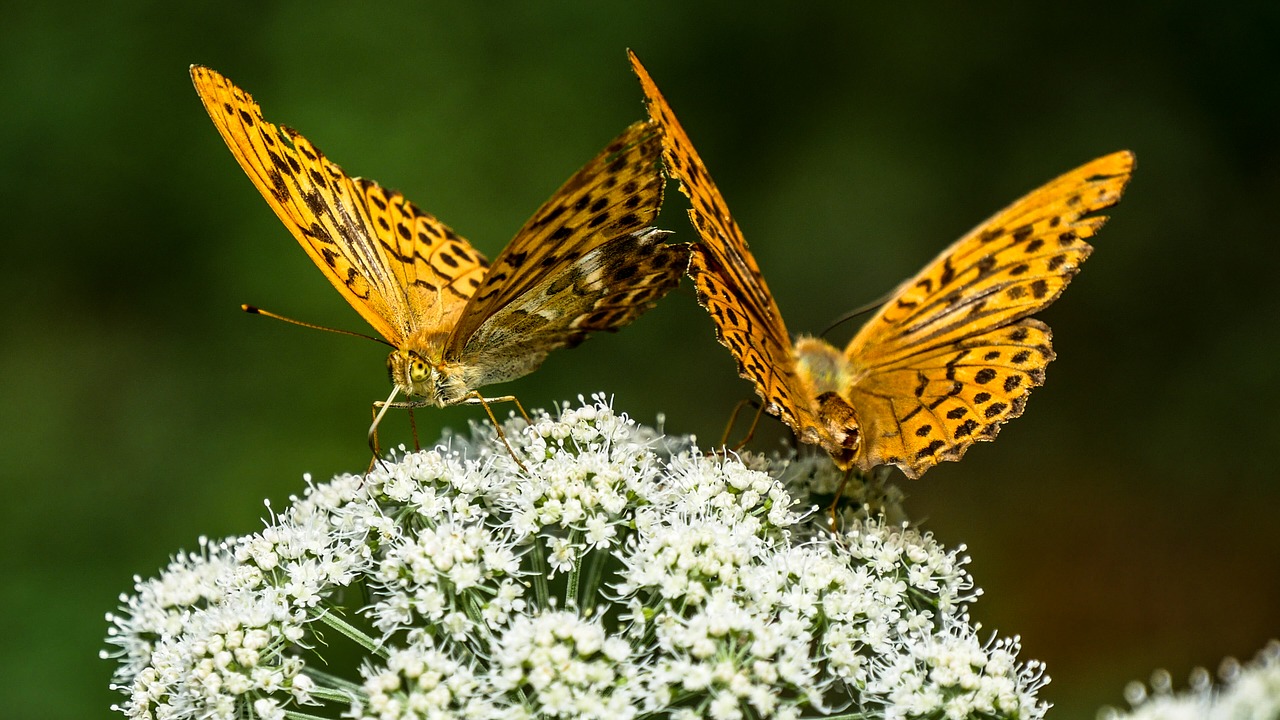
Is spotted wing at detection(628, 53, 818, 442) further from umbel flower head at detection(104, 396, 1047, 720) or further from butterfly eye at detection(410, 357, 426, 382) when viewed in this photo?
butterfly eye at detection(410, 357, 426, 382)

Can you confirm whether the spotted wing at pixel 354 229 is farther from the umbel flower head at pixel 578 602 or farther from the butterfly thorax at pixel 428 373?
the umbel flower head at pixel 578 602

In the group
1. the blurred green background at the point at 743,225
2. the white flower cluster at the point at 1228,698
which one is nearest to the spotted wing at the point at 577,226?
the white flower cluster at the point at 1228,698

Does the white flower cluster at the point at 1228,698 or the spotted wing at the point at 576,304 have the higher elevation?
the spotted wing at the point at 576,304

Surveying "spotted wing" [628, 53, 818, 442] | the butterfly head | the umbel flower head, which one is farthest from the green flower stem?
"spotted wing" [628, 53, 818, 442]

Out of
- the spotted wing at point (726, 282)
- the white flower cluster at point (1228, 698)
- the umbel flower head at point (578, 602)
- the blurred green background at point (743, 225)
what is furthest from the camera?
the blurred green background at point (743, 225)

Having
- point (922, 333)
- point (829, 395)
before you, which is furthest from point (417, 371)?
point (922, 333)

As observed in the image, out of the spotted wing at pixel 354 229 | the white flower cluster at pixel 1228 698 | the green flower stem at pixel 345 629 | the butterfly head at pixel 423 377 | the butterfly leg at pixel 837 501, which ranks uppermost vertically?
the spotted wing at pixel 354 229

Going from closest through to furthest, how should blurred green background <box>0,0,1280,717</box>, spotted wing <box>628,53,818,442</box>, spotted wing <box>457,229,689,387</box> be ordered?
spotted wing <box>628,53,818,442</box>, spotted wing <box>457,229,689,387</box>, blurred green background <box>0,0,1280,717</box>
